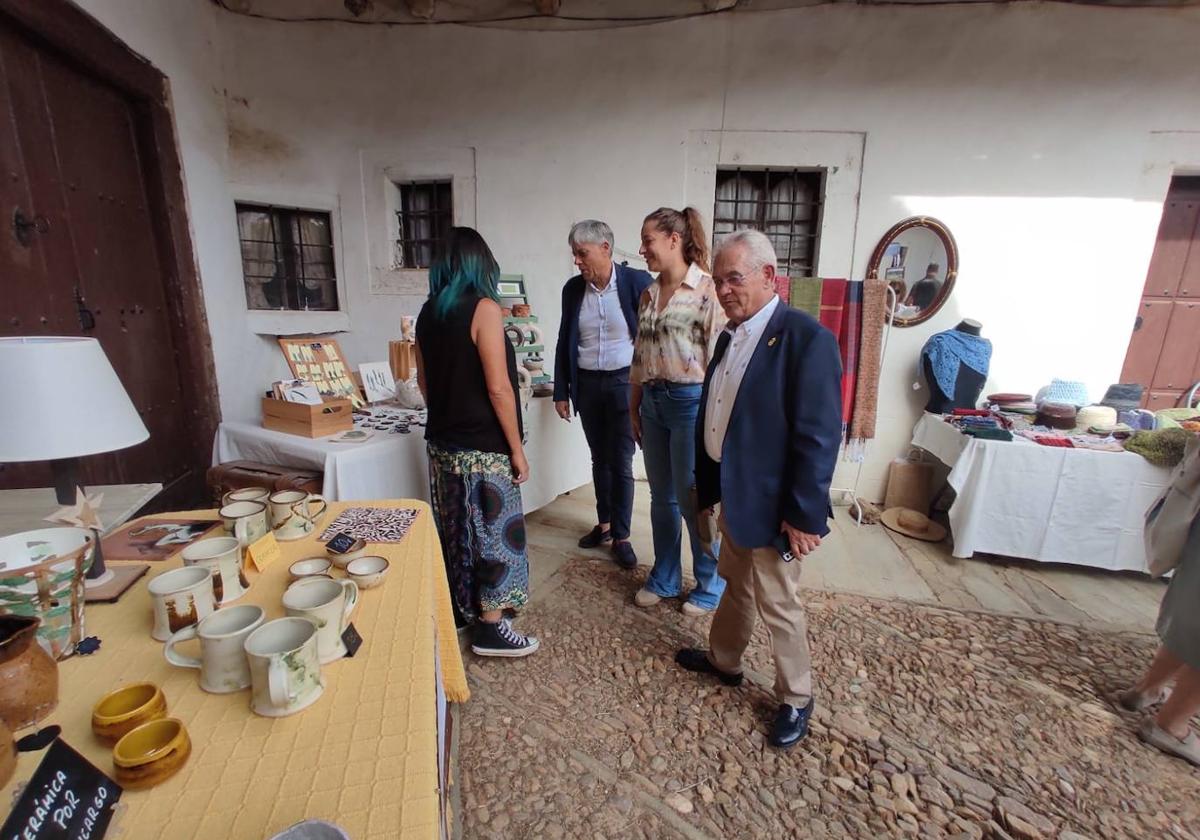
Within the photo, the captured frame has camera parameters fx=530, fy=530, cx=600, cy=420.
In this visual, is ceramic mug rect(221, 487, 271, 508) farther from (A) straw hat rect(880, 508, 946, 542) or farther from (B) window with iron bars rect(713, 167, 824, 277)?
(A) straw hat rect(880, 508, 946, 542)

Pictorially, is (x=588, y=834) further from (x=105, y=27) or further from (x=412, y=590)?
(x=105, y=27)

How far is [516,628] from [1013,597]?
2.72 metres

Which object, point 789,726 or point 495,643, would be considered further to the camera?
point 495,643

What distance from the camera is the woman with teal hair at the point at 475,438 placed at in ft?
6.15

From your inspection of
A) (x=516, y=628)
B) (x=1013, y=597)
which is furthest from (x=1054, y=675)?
(x=516, y=628)

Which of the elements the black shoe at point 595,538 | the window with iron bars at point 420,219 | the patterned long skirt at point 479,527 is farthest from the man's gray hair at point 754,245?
the window with iron bars at point 420,219

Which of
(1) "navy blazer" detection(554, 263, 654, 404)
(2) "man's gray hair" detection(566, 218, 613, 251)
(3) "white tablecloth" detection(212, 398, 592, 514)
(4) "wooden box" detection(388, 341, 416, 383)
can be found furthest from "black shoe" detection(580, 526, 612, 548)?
(2) "man's gray hair" detection(566, 218, 613, 251)

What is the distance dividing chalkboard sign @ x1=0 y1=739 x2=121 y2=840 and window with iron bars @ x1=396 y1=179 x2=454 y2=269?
4.03 meters

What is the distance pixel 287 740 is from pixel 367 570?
1.49 feet

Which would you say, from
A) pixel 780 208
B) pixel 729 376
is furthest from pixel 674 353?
pixel 780 208

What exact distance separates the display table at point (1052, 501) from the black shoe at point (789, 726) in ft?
6.51

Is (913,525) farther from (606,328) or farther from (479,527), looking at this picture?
(479,527)

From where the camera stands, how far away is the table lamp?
992mm

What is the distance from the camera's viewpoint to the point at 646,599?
2.68m
